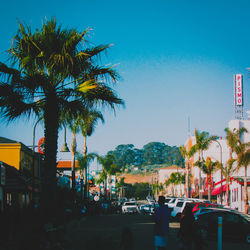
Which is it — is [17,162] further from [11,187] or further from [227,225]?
[227,225]

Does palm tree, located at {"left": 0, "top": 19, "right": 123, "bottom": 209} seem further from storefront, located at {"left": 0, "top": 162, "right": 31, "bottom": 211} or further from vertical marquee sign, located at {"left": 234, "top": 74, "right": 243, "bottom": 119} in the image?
vertical marquee sign, located at {"left": 234, "top": 74, "right": 243, "bottom": 119}

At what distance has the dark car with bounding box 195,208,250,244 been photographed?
20703mm

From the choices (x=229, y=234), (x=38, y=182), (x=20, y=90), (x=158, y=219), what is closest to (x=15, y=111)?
(x=20, y=90)

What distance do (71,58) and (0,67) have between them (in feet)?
8.12

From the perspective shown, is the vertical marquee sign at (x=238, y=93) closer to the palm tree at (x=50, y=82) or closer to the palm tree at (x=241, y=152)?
the palm tree at (x=241, y=152)

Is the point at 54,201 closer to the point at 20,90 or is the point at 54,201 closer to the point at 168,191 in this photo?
the point at 20,90

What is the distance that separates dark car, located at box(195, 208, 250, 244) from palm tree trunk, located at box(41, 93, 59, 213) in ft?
26.1

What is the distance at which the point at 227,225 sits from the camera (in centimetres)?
2105

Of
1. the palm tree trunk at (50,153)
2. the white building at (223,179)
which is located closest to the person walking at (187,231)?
the palm tree trunk at (50,153)

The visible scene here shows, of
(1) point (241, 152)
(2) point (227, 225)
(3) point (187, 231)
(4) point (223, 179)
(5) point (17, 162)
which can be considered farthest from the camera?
(4) point (223, 179)

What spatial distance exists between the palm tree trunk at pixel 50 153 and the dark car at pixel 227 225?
795cm

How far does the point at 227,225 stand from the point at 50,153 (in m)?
9.66

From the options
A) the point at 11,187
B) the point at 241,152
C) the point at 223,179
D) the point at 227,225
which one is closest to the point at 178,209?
the point at 241,152

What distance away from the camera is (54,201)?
611 inches
